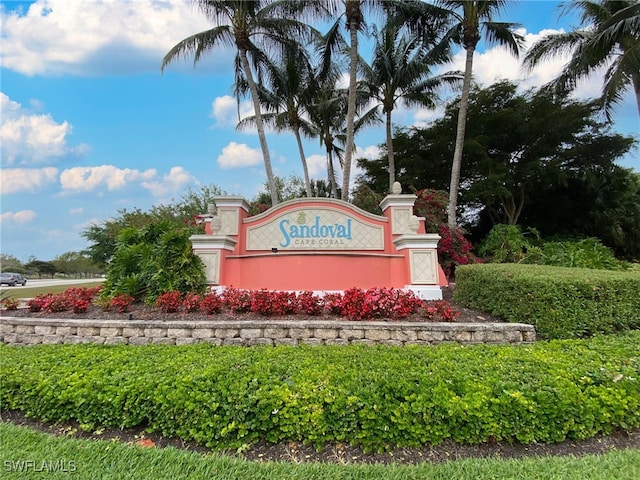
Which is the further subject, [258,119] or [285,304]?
[258,119]

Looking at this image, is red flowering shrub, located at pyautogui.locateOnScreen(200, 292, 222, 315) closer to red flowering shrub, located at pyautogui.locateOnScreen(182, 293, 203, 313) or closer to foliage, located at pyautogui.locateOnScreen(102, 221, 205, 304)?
Result: red flowering shrub, located at pyautogui.locateOnScreen(182, 293, 203, 313)

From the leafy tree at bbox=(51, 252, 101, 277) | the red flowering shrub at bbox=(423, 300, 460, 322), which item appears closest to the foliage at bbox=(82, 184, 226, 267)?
the red flowering shrub at bbox=(423, 300, 460, 322)

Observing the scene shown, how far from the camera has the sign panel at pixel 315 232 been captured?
753 centimetres

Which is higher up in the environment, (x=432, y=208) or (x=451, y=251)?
(x=432, y=208)

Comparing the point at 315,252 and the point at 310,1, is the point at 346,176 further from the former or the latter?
the point at 310,1

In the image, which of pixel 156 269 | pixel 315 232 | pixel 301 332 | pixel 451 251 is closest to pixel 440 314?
pixel 301 332

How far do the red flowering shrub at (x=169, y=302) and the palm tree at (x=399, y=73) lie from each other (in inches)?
368

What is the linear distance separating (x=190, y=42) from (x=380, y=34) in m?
7.96

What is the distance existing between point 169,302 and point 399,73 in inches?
519

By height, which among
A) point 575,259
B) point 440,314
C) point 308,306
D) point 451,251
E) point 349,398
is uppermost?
point 451,251

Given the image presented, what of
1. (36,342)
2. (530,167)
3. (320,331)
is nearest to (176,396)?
(320,331)

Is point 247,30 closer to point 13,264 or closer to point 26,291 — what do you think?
point 26,291

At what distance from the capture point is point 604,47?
37.2 feet

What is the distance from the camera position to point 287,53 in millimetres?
→ 12875
